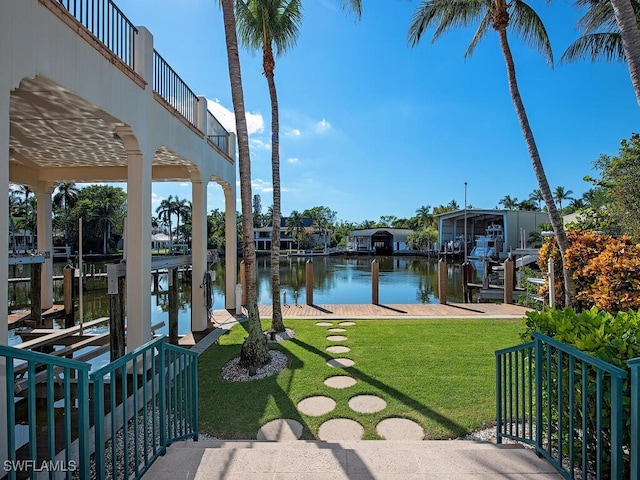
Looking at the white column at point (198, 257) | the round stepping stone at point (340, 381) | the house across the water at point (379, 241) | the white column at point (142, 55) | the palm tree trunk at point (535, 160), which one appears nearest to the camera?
the round stepping stone at point (340, 381)

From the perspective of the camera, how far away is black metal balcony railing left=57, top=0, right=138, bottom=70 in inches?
167

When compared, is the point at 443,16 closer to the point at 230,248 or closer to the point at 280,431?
the point at 230,248

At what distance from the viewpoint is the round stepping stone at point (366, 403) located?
4215 mm

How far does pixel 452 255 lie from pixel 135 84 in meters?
44.5

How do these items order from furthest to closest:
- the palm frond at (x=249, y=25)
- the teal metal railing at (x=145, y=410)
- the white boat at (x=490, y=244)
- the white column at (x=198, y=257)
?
the white boat at (x=490, y=244)
the white column at (x=198, y=257)
the palm frond at (x=249, y=25)
the teal metal railing at (x=145, y=410)

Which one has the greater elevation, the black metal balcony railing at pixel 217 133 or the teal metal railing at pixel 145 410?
the black metal balcony railing at pixel 217 133

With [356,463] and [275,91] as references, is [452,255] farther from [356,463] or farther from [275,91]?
[356,463]

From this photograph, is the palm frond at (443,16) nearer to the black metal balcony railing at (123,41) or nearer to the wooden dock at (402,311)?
the black metal balcony railing at (123,41)

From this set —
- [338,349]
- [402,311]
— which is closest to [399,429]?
[338,349]

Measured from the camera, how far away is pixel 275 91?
7.77m

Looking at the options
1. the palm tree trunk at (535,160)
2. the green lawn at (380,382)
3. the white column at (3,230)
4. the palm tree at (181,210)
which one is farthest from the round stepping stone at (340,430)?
the palm tree at (181,210)

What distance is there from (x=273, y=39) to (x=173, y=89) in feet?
7.96

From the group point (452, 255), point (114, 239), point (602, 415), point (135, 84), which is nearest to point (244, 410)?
point (602, 415)

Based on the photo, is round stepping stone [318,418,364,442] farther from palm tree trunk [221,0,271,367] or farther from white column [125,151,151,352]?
white column [125,151,151,352]
